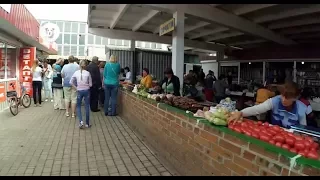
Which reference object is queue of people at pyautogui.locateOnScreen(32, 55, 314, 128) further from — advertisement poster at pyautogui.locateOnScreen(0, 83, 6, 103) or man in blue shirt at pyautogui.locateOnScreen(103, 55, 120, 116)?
advertisement poster at pyautogui.locateOnScreen(0, 83, 6, 103)

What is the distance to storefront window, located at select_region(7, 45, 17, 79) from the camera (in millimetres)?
12861

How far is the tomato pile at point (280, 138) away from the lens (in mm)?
2493

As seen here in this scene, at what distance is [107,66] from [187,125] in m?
5.32

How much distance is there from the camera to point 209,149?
3457 millimetres

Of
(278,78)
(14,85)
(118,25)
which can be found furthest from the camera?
(118,25)

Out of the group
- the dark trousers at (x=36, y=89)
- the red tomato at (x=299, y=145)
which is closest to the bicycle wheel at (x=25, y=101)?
the dark trousers at (x=36, y=89)

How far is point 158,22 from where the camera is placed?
1364 centimetres

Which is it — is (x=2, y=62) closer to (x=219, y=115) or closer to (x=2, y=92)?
(x=2, y=92)

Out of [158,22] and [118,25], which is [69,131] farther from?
[118,25]

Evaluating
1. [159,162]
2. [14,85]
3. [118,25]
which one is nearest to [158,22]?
[118,25]

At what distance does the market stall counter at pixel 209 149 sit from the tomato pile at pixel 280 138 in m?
0.10

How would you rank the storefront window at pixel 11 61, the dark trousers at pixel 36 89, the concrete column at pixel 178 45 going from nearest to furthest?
1. the concrete column at pixel 178 45
2. the dark trousers at pixel 36 89
3. the storefront window at pixel 11 61

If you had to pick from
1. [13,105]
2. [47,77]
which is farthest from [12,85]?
[13,105]

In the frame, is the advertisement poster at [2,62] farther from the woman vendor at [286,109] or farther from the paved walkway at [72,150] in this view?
the woman vendor at [286,109]
